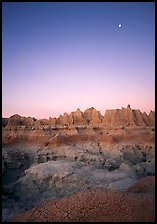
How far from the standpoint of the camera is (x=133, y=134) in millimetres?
46031

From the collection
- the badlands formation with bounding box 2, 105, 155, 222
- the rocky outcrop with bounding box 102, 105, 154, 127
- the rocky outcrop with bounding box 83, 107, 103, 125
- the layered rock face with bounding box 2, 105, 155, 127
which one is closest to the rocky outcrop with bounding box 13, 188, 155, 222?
the badlands formation with bounding box 2, 105, 155, 222

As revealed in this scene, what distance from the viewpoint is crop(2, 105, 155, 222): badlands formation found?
782 centimetres

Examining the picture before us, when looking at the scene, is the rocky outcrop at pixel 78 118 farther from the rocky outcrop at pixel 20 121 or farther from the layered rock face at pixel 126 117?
the rocky outcrop at pixel 20 121

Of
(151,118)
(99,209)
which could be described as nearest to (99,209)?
(99,209)

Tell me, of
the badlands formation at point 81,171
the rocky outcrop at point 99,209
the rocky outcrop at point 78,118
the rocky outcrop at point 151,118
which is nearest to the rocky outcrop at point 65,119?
the badlands formation at point 81,171

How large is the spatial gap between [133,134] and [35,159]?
2099cm

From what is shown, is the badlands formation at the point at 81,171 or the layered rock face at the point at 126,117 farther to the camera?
the layered rock face at the point at 126,117

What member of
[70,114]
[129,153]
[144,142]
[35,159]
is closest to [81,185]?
[35,159]

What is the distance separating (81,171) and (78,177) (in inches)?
89.9

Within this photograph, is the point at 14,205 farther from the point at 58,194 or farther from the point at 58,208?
the point at 58,208

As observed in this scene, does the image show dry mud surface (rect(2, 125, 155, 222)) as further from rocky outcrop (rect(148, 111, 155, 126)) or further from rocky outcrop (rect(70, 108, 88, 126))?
rocky outcrop (rect(70, 108, 88, 126))

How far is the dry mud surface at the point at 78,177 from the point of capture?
7762mm

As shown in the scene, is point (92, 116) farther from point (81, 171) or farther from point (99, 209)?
point (99, 209)

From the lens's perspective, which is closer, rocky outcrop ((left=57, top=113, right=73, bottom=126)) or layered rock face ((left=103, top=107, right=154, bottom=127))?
layered rock face ((left=103, top=107, right=154, bottom=127))
